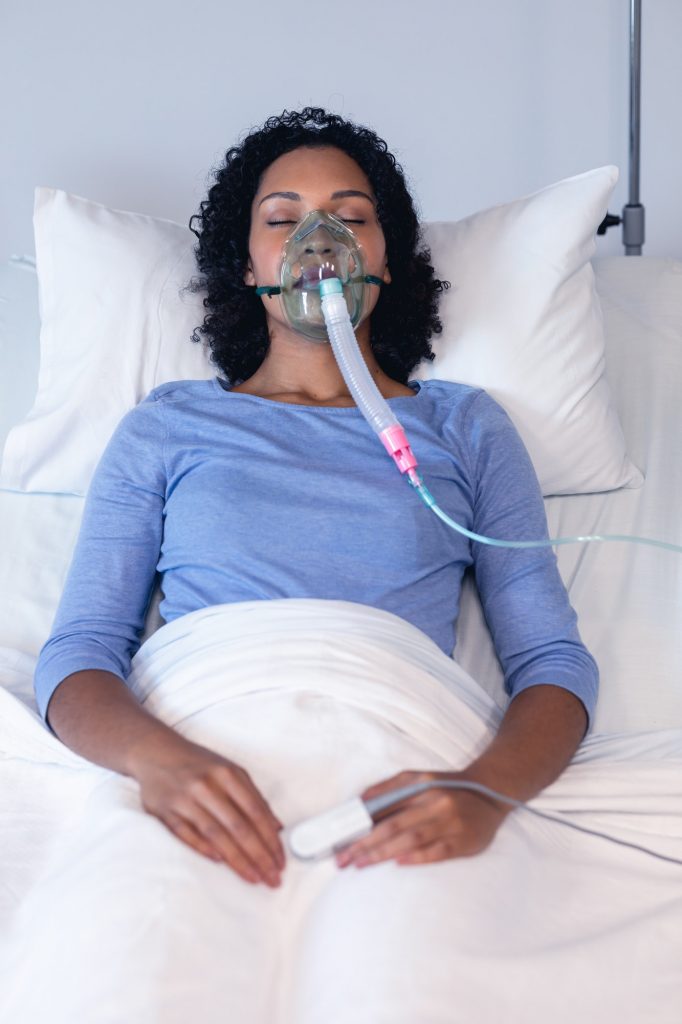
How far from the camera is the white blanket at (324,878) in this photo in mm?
976

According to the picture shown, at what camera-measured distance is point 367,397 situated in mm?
1496

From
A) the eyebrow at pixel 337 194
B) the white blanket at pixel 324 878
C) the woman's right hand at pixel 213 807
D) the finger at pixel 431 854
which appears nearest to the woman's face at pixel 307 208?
the eyebrow at pixel 337 194

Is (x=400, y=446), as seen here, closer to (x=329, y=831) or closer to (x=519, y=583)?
(x=519, y=583)

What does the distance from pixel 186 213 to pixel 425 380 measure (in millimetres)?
859

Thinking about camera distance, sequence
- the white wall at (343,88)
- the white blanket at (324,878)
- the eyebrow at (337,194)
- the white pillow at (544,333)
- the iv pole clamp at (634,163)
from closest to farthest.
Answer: the white blanket at (324,878), the eyebrow at (337,194), the white pillow at (544,333), the iv pole clamp at (634,163), the white wall at (343,88)

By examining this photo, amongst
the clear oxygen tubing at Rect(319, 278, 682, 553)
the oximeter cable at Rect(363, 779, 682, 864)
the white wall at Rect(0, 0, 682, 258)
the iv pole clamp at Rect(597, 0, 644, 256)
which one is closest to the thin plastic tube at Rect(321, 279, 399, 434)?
the clear oxygen tubing at Rect(319, 278, 682, 553)

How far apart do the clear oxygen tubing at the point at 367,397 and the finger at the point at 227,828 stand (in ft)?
1.46

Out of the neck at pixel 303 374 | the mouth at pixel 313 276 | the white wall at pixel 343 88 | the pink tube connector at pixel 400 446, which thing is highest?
the white wall at pixel 343 88

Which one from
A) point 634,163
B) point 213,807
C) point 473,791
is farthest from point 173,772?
point 634,163

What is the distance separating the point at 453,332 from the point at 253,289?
312 mm

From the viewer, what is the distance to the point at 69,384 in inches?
72.5

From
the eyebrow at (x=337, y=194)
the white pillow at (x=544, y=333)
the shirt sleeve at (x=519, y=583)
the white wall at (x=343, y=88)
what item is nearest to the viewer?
the shirt sleeve at (x=519, y=583)

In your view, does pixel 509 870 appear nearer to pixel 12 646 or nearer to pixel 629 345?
pixel 12 646

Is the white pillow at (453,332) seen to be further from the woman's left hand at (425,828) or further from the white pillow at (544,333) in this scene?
the woman's left hand at (425,828)
